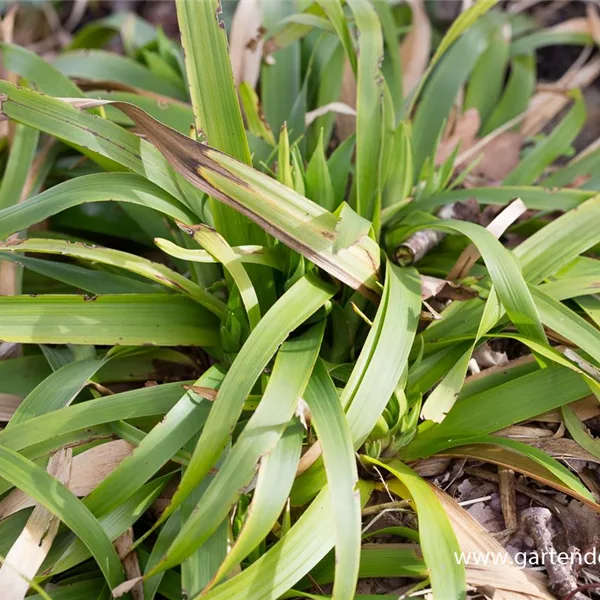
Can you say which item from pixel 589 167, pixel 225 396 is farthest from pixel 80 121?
pixel 589 167

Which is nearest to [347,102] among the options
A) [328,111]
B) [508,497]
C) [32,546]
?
[328,111]

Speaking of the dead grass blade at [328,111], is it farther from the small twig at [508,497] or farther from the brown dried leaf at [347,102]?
the small twig at [508,497]

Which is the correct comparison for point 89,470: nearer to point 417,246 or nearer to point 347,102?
point 417,246

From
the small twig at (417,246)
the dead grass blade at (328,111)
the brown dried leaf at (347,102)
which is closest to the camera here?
the small twig at (417,246)

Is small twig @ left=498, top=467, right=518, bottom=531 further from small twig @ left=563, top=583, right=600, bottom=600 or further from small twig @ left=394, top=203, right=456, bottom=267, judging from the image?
small twig @ left=394, top=203, right=456, bottom=267

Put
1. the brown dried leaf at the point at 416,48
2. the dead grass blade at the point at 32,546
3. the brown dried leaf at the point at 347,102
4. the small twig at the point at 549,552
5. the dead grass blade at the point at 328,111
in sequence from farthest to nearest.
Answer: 1. the brown dried leaf at the point at 416,48
2. the brown dried leaf at the point at 347,102
3. the dead grass blade at the point at 328,111
4. the small twig at the point at 549,552
5. the dead grass blade at the point at 32,546

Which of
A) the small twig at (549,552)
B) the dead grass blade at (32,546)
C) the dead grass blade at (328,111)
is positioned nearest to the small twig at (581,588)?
the small twig at (549,552)

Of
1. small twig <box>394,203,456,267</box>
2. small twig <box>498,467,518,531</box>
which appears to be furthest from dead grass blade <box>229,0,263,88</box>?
small twig <box>498,467,518,531</box>
